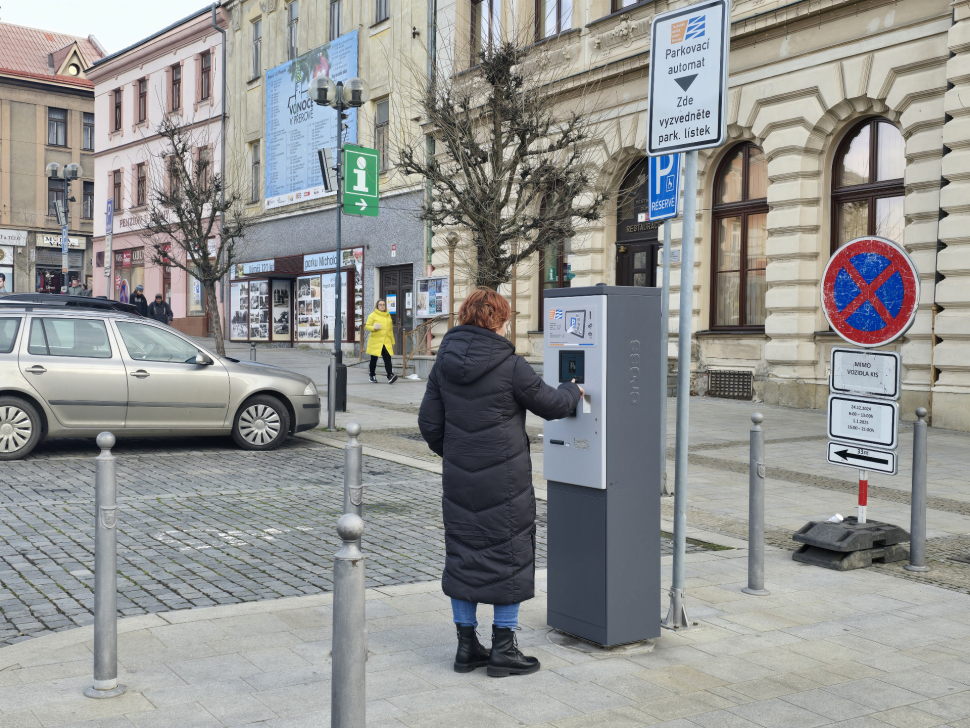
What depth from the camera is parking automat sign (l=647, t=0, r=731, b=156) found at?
201 inches

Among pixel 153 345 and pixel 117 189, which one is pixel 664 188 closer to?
pixel 153 345

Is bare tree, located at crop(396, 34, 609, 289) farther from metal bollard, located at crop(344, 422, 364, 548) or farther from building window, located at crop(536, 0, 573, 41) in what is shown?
building window, located at crop(536, 0, 573, 41)

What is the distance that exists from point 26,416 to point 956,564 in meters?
8.96

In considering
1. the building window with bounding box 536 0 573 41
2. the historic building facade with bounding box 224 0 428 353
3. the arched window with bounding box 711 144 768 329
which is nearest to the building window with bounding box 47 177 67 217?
the historic building facade with bounding box 224 0 428 353

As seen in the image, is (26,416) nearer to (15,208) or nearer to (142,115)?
(142,115)

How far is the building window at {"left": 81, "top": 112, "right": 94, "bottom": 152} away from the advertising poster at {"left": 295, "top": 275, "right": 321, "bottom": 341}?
29.9 metres

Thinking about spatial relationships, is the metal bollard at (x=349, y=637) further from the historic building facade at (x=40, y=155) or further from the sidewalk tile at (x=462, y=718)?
the historic building facade at (x=40, y=155)

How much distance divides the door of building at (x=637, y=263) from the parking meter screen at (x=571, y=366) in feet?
51.0

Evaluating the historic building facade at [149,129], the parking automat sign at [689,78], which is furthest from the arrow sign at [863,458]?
the historic building facade at [149,129]

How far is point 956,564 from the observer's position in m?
6.80

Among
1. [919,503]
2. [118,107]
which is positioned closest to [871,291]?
[919,503]

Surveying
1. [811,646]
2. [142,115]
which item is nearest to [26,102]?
[142,115]

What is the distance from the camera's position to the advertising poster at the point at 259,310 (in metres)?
35.4

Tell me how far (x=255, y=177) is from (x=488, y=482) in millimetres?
32875
